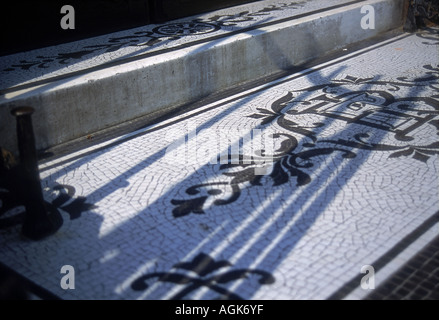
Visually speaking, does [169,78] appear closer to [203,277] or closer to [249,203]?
[249,203]

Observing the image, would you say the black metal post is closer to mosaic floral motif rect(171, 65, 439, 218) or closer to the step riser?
mosaic floral motif rect(171, 65, 439, 218)

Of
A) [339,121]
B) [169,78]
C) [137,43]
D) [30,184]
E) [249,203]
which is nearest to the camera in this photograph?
[30,184]

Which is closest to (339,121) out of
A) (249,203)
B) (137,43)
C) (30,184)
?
(249,203)

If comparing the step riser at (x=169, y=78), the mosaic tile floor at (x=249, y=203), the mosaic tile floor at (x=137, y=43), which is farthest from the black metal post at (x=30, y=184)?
the mosaic tile floor at (x=137, y=43)

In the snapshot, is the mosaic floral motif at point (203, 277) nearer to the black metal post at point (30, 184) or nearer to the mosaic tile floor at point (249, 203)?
the mosaic tile floor at point (249, 203)

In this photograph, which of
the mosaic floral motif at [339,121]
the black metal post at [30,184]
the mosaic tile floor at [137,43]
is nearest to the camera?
the black metal post at [30,184]

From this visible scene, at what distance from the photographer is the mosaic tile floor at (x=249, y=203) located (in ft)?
9.58

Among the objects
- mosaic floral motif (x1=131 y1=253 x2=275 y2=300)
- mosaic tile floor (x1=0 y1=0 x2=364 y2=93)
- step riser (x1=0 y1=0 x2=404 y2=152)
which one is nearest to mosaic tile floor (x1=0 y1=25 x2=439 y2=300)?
mosaic floral motif (x1=131 y1=253 x2=275 y2=300)

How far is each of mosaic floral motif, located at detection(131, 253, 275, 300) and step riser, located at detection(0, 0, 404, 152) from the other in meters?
2.10

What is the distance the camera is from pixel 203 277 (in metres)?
2.90

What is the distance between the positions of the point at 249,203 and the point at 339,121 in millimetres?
1733

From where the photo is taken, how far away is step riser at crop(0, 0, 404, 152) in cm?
453

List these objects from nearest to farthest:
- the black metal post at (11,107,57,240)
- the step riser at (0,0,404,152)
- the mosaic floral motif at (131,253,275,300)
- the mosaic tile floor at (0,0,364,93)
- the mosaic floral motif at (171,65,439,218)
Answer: the mosaic floral motif at (131,253,275,300) < the black metal post at (11,107,57,240) < the mosaic floral motif at (171,65,439,218) < the step riser at (0,0,404,152) < the mosaic tile floor at (0,0,364,93)

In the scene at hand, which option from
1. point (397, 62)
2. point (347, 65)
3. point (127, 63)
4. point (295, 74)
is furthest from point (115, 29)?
point (397, 62)
